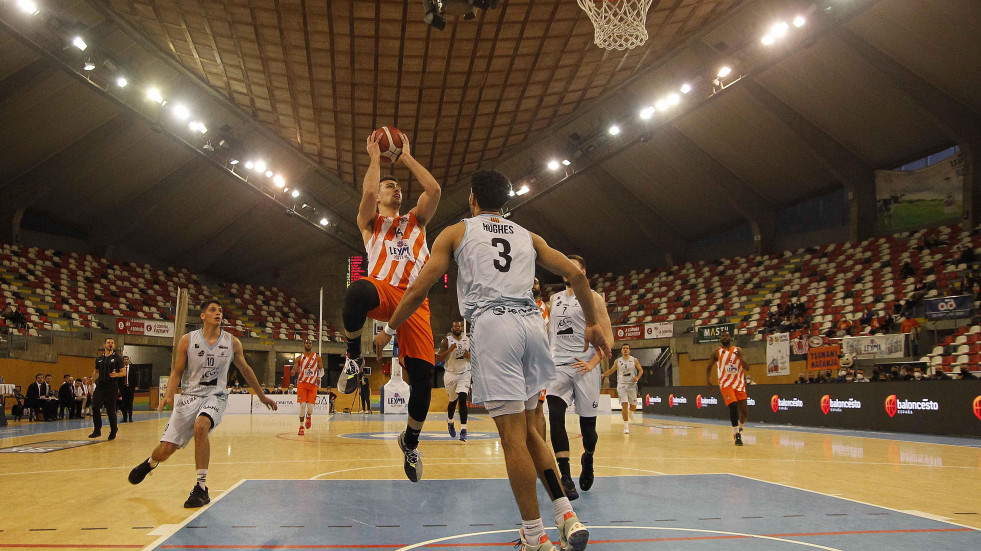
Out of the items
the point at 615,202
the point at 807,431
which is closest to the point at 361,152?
the point at 615,202

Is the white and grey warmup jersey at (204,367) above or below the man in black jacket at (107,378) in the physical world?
above

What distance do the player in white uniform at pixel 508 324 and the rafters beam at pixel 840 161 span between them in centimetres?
2270

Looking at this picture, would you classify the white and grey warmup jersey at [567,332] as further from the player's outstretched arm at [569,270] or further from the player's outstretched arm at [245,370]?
the player's outstretched arm at [245,370]

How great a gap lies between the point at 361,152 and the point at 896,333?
20094 mm

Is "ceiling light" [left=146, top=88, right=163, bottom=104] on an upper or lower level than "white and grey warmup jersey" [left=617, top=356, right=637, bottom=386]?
upper

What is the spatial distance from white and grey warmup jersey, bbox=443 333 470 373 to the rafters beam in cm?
1726

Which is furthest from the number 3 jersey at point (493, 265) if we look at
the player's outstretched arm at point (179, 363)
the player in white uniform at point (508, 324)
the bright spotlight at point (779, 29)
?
the bright spotlight at point (779, 29)

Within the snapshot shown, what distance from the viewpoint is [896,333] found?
19625 mm

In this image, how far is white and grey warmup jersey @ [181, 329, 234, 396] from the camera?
6391 millimetres

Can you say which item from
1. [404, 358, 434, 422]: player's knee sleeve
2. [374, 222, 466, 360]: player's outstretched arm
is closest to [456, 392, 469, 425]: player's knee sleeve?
[404, 358, 434, 422]: player's knee sleeve

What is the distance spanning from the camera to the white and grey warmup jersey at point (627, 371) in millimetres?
17547

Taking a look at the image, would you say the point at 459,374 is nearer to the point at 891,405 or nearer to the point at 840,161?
the point at 891,405

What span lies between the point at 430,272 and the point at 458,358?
8.49 m

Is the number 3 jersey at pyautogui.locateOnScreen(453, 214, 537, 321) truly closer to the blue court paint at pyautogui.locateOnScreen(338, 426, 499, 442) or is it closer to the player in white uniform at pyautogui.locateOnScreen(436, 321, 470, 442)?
the player in white uniform at pyautogui.locateOnScreen(436, 321, 470, 442)
